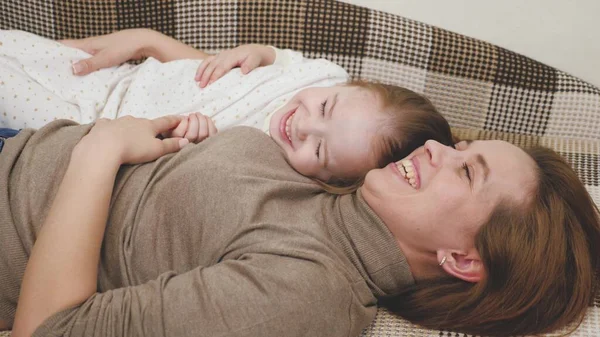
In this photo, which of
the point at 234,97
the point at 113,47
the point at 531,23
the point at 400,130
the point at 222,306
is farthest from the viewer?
the point at 531,23

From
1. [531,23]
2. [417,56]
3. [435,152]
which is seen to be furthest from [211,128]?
[531,23]

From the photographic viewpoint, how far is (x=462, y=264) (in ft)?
3.01

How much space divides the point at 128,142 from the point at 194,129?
20cm

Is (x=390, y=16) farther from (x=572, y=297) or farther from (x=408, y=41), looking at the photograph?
(x=572, y=297)

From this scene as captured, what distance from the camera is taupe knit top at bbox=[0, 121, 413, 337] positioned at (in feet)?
2.54

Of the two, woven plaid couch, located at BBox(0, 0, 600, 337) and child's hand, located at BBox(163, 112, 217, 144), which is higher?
woven plaid couch, located at BBox(0, 0, 600, 337)

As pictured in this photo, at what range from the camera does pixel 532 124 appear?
4.77 ft

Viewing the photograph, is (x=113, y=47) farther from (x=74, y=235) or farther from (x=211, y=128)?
(x=74, y=235)

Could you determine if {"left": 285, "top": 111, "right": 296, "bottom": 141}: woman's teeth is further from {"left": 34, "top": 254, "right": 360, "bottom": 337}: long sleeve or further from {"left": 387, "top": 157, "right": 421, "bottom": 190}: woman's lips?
{"left": 34, "top": 254, "right": 360, "bottom": 337}: long sleeve

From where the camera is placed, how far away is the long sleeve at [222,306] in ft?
2.50

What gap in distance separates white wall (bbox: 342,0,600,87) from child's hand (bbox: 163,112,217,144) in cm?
67

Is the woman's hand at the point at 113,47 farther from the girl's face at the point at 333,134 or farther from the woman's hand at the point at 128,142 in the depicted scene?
the girl's face at the point at 333,134

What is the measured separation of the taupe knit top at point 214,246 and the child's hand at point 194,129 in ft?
0.38

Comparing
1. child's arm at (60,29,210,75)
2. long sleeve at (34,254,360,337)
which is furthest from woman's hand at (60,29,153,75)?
long sleeve at (34,254,360,337)
